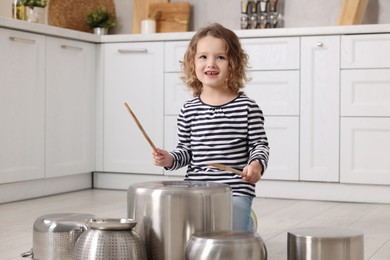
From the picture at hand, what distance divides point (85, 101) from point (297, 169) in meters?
1.31

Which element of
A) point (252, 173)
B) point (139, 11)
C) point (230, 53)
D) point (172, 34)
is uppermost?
point (139, 11)

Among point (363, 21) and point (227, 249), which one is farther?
point (363, 21)

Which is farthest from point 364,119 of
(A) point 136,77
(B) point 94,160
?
(B) point 94,160

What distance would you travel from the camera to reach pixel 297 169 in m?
3.93

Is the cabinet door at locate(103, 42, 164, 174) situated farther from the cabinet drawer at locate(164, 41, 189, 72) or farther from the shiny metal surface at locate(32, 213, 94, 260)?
the shiny metal surface at locate(32, 213, 94, 260)

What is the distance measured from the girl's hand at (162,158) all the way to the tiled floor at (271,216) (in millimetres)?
453

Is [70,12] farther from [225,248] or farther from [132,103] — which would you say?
[225,248]

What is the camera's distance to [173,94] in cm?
422

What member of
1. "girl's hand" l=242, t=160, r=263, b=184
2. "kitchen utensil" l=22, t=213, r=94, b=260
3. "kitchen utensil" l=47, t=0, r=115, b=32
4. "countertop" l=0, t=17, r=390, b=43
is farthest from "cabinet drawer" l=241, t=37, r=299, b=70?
"kitchen utensil" l=22, t=213, r=94, b=260

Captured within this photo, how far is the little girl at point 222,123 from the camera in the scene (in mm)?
2346

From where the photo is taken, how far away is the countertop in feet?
12.2

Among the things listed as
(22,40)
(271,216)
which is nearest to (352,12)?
(271,216)

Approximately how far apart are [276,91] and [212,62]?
167 centimetres

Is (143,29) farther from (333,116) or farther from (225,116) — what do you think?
(225,116)
